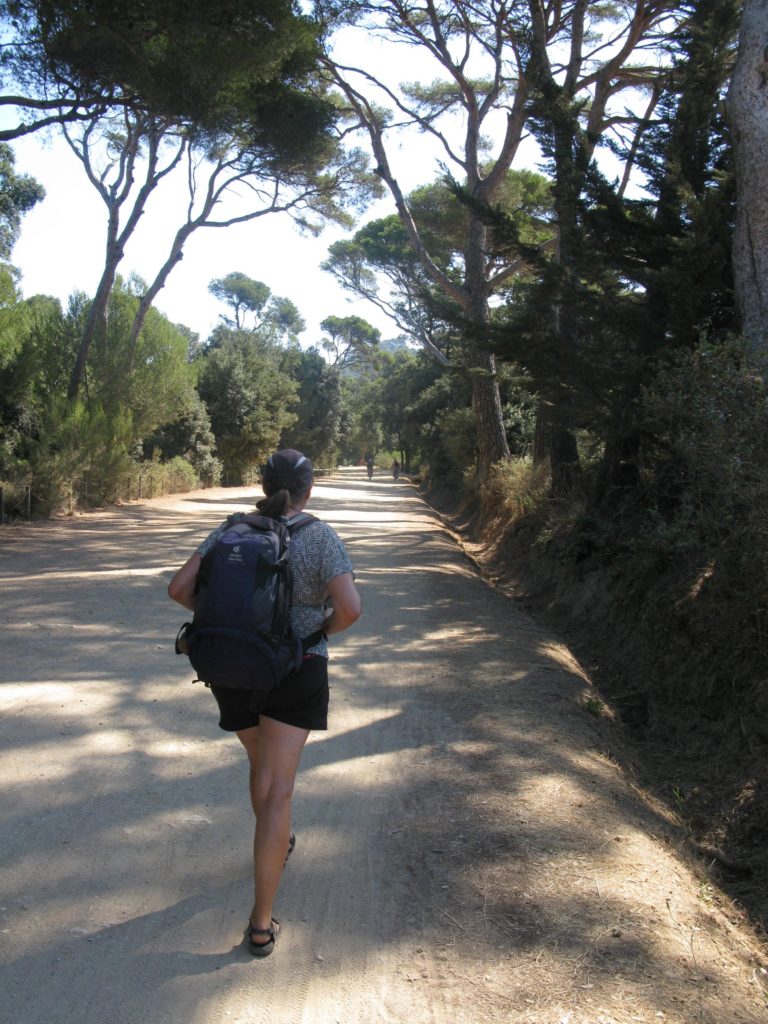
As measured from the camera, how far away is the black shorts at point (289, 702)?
2.94 metres

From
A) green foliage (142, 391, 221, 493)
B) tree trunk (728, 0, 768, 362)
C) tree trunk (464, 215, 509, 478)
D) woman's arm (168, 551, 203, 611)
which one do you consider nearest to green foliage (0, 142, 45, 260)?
green foliage (142, 391, 221, 493)

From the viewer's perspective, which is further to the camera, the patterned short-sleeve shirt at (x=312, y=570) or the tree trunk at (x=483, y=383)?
the tree trunk at (x=483, y=383)

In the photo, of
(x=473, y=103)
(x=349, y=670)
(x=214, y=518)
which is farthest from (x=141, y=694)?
(x=473, y=103)

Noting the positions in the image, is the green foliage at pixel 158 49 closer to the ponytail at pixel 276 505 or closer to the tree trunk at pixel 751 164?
the tree trunk at pixel 751 164

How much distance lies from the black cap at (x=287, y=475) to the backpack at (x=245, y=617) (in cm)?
36

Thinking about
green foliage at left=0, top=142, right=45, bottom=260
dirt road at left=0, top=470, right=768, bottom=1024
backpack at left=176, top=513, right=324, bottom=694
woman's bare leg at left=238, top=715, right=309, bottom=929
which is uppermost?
green foliage at left=0, top=142, right=45, bottom=260

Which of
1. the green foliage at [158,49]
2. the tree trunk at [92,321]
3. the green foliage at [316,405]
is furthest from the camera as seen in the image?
the green foliage at [316,405]

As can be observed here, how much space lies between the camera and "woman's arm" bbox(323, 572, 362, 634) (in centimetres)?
300

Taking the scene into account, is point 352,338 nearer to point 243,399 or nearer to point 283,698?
point 243,399

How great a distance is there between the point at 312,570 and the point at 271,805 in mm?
831

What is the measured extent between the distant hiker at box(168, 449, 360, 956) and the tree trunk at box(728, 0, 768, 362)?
18.8 ft

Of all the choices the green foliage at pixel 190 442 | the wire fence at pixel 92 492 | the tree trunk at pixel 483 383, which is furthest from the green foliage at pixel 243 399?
the tree trunk at pixel 483 383

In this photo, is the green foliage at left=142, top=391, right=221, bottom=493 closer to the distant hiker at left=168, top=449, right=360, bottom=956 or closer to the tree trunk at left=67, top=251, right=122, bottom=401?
the tree trunk at left=67, top=251, right=122, bottom=401

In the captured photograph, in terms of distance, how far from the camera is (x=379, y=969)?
9.45ft
